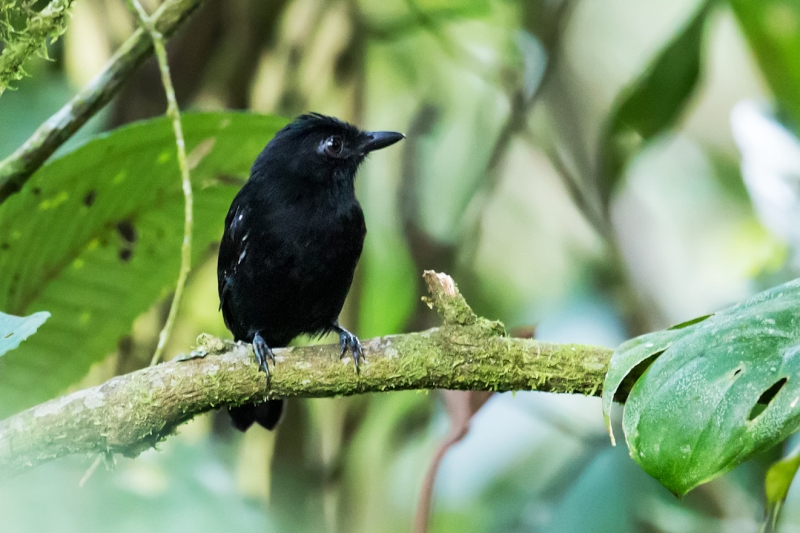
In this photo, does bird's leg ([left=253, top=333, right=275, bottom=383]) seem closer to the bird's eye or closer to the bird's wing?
the bird's wing

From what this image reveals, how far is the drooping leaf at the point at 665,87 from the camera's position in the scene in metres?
3.02

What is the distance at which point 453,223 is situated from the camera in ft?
13.4

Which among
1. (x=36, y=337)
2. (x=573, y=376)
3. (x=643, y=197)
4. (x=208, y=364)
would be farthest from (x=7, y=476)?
(x=643, y=197)

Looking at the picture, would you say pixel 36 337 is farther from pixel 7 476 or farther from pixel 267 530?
pixel 267 530

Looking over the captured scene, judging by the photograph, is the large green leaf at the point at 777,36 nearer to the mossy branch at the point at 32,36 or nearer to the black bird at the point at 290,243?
the black bird at the point at 290,243

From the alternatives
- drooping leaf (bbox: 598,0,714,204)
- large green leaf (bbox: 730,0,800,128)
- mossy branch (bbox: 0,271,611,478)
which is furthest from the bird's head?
large green leaf (bbox: 730,0,800,128)

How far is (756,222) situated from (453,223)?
1761 mm

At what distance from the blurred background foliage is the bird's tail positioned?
569mm

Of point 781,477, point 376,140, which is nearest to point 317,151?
point 376,140

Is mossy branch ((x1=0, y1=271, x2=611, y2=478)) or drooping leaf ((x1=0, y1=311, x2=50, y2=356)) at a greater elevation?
drooping leaf ((x1=0, y1=311, x2=50, y2=356))

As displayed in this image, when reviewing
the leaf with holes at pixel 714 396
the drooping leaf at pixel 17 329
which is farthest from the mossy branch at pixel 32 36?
the leaf with holes at pixel 714 396

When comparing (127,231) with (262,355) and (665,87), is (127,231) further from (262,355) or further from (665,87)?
(665,87)

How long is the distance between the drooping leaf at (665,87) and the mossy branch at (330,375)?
1588 millimetres

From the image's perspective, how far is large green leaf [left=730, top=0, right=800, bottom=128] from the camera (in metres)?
2.80
